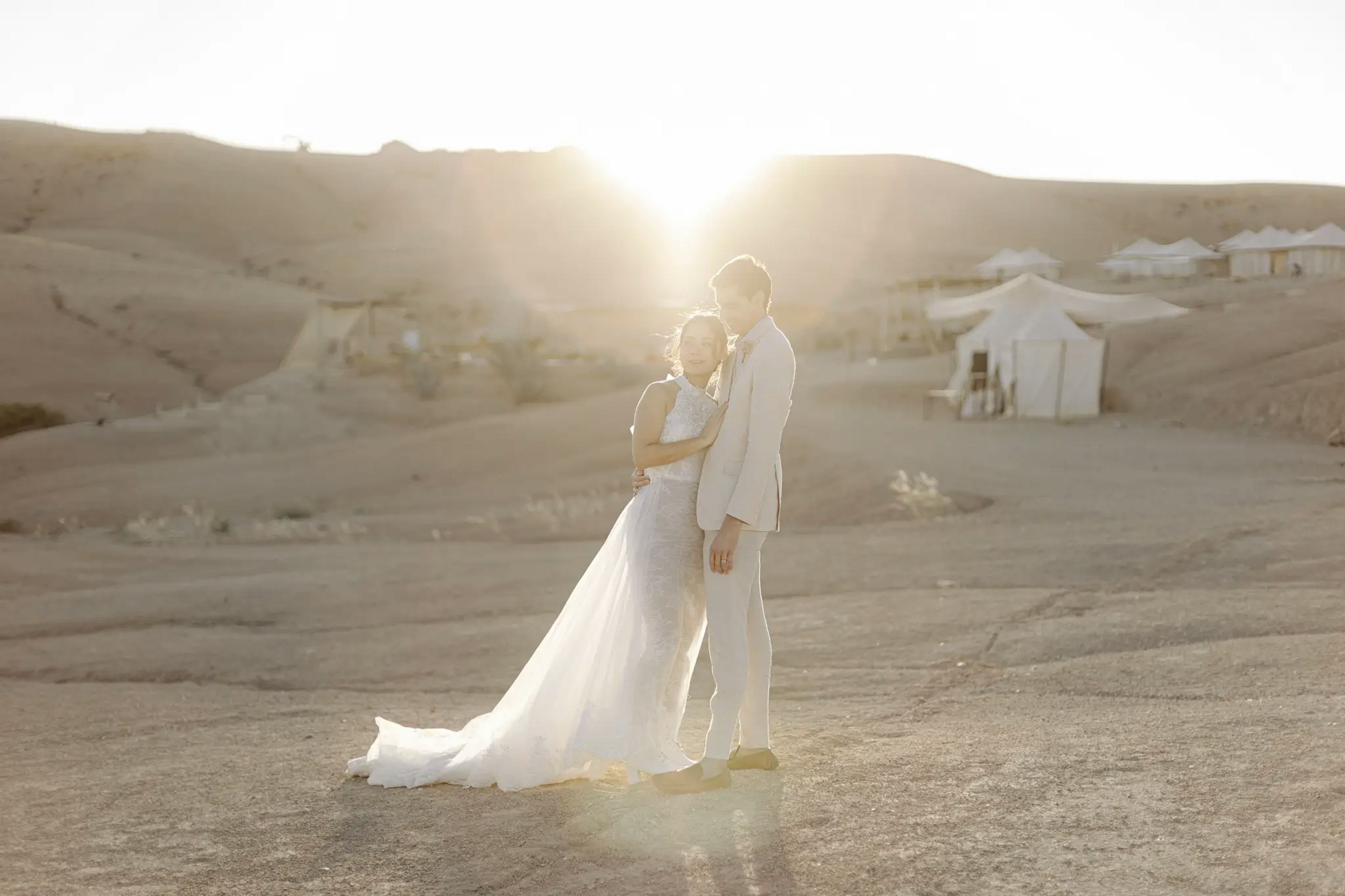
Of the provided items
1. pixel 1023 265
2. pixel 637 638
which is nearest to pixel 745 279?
pixel 637 638

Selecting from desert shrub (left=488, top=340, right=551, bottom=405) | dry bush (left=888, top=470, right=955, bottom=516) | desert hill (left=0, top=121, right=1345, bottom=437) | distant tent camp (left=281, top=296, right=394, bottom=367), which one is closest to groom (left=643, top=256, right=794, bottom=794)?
dry bush (left=888, top=470, right=955, bottom=516)

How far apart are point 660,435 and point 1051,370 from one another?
2265cm

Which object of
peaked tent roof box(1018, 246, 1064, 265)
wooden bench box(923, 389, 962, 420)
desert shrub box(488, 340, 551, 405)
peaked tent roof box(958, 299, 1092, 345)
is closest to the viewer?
peaked tent roof box(958, 299, 1092, 345)

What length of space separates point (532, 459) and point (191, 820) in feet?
59.2

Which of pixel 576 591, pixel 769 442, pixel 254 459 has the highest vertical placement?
pixel 769 442

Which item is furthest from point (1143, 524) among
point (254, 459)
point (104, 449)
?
point (104, 449)

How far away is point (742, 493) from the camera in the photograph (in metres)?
4.65

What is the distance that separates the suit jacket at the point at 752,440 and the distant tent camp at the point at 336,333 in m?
32.4

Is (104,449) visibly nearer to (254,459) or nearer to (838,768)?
(254,459)

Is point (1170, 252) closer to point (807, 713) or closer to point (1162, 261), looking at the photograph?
point (1162, 261)

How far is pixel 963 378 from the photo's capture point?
27859 mm

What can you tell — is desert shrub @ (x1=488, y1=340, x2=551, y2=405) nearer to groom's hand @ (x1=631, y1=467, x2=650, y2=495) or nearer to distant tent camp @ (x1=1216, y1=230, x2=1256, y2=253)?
groom's hand @ (x1=631, y1=467, x2=650, y2=495)

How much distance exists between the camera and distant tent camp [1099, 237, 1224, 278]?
170 feet

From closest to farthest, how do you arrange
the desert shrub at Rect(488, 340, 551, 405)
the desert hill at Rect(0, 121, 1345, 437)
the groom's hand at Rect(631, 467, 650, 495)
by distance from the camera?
1. the groom's hand at Rect(631, 467, 650, 495)
2. the desert hill at Rect(0, 121, 1345, 437)
3. the desert shrub at Rect(488, 340, 551, 405)
